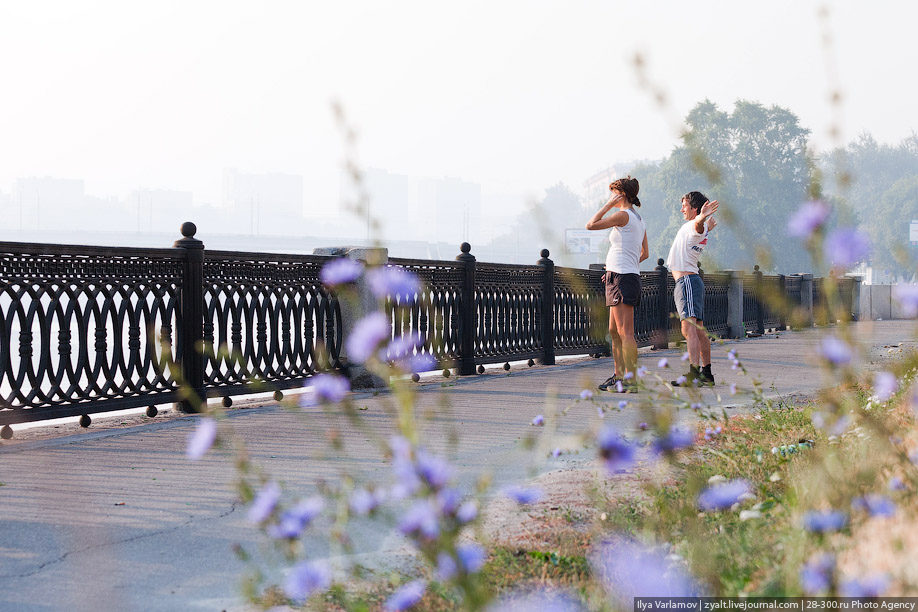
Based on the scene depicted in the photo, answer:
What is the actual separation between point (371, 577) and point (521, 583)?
1.76 ft

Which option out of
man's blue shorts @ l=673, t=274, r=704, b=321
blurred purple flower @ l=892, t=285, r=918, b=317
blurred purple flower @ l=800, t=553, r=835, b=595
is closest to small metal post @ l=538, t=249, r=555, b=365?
man's blue shorts @ l=673, t=274, r=704, b=321

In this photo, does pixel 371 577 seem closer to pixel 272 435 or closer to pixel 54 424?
pixel 272 435

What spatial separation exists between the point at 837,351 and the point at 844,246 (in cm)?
27

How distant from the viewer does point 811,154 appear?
3.24 meters

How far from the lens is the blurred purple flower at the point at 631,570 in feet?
8.69

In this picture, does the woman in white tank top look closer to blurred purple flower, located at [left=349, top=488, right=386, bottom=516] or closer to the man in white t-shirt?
the man in white t-shirt

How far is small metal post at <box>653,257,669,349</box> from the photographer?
1720 centimetres

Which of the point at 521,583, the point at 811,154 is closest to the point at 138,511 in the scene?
the point at 521,583

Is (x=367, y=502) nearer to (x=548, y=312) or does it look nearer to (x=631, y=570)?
(x=631, y=570)

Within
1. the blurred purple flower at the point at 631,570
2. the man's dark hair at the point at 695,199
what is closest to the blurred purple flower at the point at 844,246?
the blurred purple flower at the point at 631,570

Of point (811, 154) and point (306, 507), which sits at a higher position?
point (811, 154)

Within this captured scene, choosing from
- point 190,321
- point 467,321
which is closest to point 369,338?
point 190,321

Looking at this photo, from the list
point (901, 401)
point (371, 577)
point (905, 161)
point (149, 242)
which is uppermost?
point (905, 161)

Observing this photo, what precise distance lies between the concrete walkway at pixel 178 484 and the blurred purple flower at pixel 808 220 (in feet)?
2.44
